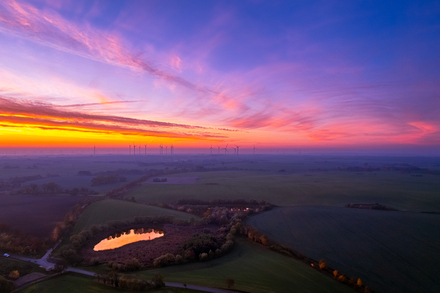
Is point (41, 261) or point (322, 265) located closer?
point (322, 265)

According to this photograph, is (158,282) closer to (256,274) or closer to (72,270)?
(256,274)

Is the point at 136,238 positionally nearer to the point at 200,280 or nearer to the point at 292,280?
the point at 200,280

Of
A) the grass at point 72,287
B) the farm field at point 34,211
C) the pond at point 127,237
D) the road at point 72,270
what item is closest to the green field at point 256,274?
the road at point 72,270

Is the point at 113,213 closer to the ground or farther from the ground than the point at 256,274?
farther from the ground

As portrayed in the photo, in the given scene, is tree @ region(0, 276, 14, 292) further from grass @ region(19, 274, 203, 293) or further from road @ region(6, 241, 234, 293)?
road @ region(6, 241, 234, 293)

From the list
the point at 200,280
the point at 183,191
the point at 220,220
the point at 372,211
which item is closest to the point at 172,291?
the point at 200,280

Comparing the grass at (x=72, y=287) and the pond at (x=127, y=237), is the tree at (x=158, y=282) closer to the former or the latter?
the grass at (x=72, y=287)

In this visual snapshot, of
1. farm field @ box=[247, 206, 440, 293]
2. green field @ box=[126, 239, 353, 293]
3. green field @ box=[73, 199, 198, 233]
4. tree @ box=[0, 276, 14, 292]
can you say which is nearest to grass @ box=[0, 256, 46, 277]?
tree @ box=[0, 276, 14, 292]

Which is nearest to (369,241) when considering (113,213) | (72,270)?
(72,270)
